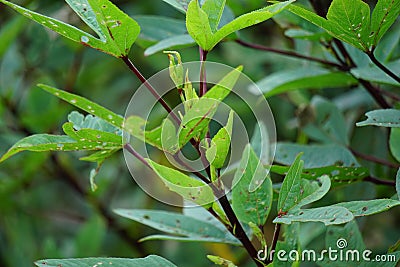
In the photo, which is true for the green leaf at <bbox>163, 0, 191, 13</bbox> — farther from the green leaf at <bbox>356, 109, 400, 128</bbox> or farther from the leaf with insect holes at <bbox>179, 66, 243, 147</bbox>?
the green leaf at <bbox>356, 109, 400, 128</bbox>

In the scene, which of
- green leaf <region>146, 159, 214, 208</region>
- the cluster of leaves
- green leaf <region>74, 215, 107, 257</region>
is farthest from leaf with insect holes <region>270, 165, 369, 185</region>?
green leaf <region>74, 215, 107, 257</region>

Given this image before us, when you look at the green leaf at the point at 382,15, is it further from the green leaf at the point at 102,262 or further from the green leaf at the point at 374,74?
the green leaf at the point at 102,262

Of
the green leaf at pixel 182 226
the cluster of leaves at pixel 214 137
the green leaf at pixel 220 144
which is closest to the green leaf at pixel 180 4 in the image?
the cluster of leaves at pixel 214 137

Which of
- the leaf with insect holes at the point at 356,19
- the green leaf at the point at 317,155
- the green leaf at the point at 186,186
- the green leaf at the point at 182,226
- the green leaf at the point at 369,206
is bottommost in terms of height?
the green leaf at the point at 182,226

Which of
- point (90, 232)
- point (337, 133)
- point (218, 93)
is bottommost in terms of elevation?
point (90, 232)

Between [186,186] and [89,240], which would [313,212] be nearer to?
[186,186]

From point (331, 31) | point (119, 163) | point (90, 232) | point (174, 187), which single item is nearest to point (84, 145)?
point (174, 187)

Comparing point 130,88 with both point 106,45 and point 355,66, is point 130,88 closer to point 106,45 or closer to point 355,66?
point 355,66

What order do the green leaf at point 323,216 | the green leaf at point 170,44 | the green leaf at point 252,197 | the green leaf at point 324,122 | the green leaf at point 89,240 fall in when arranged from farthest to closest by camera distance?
the green leaf at point 89,240 < the green leaf at point 324,122 < the green leaf at point 170,44 < the green leaf at point 252,197 < the green leaf at point 323,216
